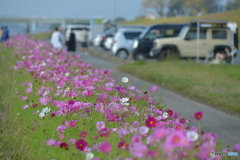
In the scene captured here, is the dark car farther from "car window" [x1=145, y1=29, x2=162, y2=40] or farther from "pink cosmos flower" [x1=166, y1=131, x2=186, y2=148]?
"pink cosmos flower" [x1=166, y1=131, x2=186, y2=148]

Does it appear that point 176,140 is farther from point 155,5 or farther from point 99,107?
point 155,5

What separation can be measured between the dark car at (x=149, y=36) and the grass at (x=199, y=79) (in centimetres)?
306

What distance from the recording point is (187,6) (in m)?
95.4

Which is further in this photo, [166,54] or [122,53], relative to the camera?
[122,53]

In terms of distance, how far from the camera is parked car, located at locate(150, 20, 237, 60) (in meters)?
24.1

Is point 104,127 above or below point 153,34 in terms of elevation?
below

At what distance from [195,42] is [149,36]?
2452 mm

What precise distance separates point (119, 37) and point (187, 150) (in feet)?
83.4

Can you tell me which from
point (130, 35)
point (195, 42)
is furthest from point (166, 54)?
point (130, 35)

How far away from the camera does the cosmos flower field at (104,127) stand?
401 cm

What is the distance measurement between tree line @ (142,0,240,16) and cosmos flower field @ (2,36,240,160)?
135ft

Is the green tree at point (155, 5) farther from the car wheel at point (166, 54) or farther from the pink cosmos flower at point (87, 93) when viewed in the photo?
the pink cosmos flower at point (87, 93)

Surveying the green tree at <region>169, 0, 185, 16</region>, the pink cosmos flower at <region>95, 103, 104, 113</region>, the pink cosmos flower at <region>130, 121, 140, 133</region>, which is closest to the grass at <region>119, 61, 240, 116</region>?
the pink cosmos flower at <region>95, 103, 104, 113</region>

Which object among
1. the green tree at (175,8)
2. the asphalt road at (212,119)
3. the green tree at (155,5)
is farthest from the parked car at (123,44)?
the green tree at (155,5)
